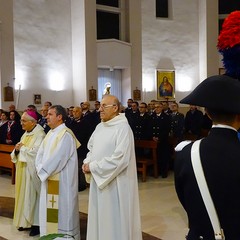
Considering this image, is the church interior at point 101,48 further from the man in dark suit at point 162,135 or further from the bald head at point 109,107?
the bald head at point 109,107

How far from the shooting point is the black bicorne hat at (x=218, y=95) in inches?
68.0

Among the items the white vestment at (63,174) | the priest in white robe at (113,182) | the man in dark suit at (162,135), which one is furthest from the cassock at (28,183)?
the man in dark suit at (162,135)

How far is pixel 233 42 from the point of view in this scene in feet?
7.96

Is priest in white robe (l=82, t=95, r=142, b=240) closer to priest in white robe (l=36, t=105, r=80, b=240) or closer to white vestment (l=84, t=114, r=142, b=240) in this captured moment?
white vestment (l=84, t=114, r=142, b=240)

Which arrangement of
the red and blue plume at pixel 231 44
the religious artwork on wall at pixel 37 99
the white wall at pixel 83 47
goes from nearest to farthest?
the red and blue plume at pixel 231 44, the white wall at pixel 83 47, the religious artwork on wall at pixel 37 99

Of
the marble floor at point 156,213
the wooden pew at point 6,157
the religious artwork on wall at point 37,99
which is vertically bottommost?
the marble floor at point 156,213

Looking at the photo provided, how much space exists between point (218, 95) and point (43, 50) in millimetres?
14163

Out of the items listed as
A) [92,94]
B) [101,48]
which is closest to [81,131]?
[92,94]

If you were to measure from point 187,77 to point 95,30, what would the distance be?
5.50 meters

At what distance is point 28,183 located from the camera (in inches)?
214

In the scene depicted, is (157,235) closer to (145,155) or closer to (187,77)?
(145,155)

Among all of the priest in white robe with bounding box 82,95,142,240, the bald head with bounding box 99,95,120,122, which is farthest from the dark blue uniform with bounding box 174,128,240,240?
the bald head with bounding box 99,95,120,122

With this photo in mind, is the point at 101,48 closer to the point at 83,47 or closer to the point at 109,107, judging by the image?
the point at 83,47

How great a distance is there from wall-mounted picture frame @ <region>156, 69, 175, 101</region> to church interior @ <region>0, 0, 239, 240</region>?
5cm
